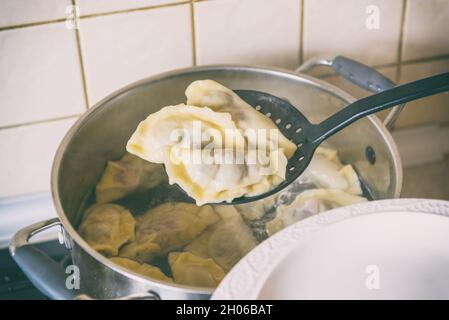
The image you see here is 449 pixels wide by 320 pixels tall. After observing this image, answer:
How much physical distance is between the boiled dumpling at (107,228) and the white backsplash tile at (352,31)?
315 mm

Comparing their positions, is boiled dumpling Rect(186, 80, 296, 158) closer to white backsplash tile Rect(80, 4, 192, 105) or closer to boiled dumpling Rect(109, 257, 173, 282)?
white backsplash tile Rect(80, 4, 192, 105)

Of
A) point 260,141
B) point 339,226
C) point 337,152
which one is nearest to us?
point 339,226

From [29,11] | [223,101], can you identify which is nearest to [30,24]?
[29,11]

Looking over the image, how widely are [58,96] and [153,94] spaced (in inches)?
4.5

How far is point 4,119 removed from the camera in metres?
0.76

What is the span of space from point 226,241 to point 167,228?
0.07 metres

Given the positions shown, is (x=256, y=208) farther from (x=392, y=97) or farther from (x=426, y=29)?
(x=426, y=29)

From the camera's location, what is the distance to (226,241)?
2.36 feet

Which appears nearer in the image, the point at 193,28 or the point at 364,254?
the point at 364,254

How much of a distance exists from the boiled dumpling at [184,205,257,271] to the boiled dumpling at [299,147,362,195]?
0.35ft

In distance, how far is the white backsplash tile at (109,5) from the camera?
720 millimetres

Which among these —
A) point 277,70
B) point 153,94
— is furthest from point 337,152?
point 153,94

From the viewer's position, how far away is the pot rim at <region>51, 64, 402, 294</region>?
52 centimetres
